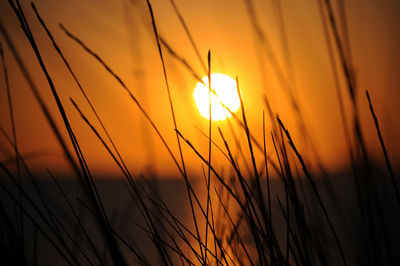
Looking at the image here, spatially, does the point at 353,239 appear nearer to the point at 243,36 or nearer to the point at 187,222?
the point at 187,222

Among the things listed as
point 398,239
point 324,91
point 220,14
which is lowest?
point 398,239

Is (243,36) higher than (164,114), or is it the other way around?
(243,36)

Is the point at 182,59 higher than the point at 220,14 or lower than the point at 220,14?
lower

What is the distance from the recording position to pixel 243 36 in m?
0.91

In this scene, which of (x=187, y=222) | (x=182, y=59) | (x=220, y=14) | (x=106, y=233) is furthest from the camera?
(x=187, y=222)

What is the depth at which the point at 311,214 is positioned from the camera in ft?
1.80

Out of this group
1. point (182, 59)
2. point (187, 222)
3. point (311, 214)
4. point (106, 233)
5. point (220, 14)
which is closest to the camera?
point (106, 233)

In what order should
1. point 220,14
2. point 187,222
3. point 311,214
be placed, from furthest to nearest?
1. point 187,222
2. point 220,14
3. point 311,214

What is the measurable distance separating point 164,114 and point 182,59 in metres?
0.58

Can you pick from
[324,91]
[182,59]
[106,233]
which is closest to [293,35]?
[324,91]

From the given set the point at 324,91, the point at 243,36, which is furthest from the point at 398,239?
the point at 243,36

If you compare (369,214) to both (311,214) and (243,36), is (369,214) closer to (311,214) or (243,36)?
(311,214)

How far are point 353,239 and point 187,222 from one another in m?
0.42

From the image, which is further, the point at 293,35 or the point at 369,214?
the point at 293,35
